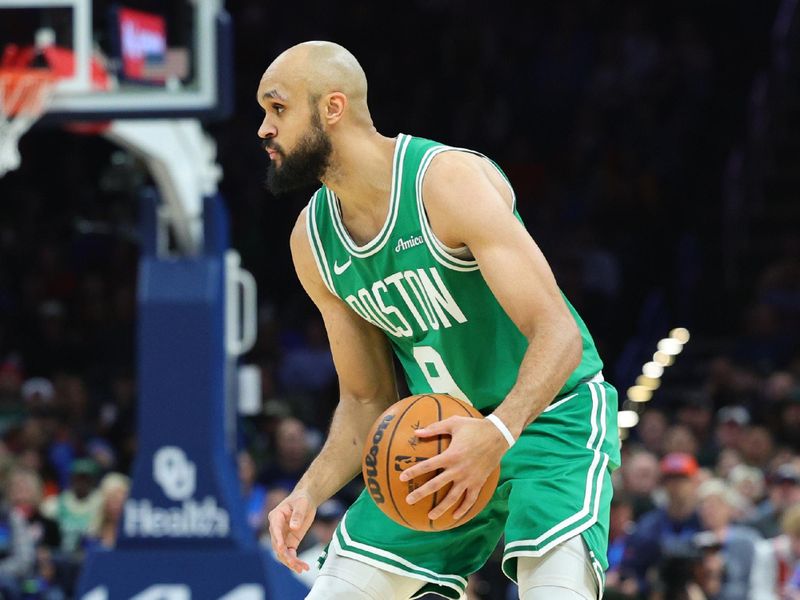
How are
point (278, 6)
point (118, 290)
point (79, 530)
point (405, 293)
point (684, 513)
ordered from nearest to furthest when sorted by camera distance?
point (405, 293), point (684, 513), point (79, 530), point (118, 290), point (278, 6)

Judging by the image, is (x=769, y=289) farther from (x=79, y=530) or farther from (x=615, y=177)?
(x=79, y=530)

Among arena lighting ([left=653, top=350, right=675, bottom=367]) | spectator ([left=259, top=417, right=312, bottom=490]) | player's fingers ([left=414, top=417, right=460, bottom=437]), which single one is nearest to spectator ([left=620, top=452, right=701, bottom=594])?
spectator ([left=259, top=417, right=312, bottom=490])

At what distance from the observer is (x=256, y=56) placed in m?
16.8

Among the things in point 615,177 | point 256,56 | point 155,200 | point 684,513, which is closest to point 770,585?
point 684,513

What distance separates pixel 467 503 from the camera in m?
3.66

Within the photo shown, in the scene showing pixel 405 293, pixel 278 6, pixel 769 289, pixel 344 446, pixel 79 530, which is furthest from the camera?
pixel 278 6

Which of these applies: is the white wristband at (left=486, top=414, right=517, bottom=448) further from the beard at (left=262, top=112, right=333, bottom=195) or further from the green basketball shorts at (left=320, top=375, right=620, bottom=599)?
the beard at (left=262, top=112, right=333, bottom=195)

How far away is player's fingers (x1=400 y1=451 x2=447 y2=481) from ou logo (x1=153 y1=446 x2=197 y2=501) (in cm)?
473

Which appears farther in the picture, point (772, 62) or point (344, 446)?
point (772, 62)

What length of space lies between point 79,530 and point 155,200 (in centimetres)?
305

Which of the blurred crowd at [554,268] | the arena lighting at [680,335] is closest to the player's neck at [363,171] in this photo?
the blurred crowd at [554,268]

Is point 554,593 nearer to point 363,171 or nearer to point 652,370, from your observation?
point 363,171

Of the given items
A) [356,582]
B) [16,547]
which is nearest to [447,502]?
[356,582]

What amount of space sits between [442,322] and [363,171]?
17.4 inches
